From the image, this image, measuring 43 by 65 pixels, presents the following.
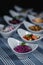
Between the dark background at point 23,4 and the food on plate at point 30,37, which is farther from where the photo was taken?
the dark background at point 23,4

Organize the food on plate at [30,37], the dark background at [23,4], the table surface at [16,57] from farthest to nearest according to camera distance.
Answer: the dark background at [23,4] → the food on plate at [30,37] → the table surface at [16,57]

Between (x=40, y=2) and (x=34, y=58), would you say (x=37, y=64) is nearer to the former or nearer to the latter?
(x=34, y=58)

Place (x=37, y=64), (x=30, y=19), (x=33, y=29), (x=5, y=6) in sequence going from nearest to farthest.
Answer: (x=37, y=64) < (x=33, y=29) < (x=30, y=19) < (x=5, y=6)

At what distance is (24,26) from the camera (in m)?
1.73

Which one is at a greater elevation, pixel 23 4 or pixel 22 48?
pixel 22 48

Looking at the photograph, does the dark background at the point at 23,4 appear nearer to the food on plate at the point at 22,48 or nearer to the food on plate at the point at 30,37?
the food on plate at the point at 30,37

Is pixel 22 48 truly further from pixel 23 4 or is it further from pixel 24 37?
pixel 23 4

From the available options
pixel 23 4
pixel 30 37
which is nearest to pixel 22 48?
pixel 30 37

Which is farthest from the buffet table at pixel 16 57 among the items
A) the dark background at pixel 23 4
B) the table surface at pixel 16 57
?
the dark background at pixel 23 4

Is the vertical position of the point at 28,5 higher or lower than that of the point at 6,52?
lower

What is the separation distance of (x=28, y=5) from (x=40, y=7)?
0.57 feet

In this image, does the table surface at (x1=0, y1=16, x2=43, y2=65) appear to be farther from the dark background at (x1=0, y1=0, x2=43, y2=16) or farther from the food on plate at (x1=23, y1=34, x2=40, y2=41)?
the dark background at (x1=0, y1=0, x2=43, y2=16)

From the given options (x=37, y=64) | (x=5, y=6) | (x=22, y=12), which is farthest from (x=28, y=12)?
(x=37, y=64)

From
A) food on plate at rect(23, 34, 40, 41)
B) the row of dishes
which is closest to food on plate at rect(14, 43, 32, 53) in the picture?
the row of dishes
